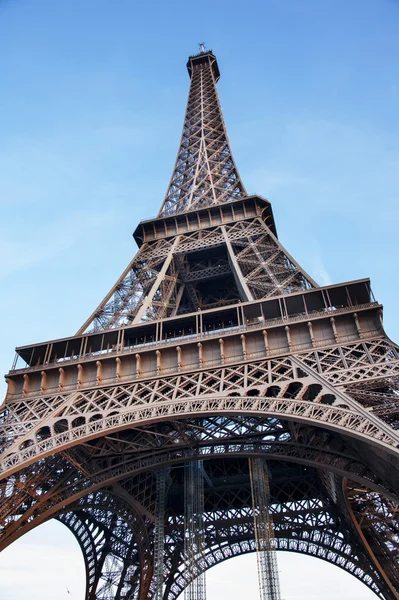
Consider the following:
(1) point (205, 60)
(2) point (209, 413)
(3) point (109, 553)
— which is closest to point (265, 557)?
(2) point (209, 413)

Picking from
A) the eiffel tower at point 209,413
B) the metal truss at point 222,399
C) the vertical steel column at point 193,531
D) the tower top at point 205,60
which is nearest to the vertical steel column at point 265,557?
the eiffel tower at point 209,413

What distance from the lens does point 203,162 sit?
3878cm

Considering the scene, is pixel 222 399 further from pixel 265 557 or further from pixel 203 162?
pixel 203 162

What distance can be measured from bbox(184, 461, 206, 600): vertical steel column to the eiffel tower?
0.16m

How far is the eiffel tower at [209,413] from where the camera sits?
1672 centimetres

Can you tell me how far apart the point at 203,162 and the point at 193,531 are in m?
25.7

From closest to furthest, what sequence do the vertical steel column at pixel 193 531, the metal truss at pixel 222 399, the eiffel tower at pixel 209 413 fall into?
the metal truss at pixel 222 399 → the eiffel tower at pixel 209 413 → the vertical steel column at pixel 193 531

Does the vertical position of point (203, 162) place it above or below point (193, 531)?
above

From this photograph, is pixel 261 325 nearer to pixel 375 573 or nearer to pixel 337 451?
pixel 337 451

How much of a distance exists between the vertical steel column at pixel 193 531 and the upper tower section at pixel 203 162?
15953 mm

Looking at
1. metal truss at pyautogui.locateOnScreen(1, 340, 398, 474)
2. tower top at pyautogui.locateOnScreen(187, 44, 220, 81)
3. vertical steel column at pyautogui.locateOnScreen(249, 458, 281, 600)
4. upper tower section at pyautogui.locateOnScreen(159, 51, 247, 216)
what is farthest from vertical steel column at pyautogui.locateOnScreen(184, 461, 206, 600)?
tower top at pyautogui.locateOnScreen(187, 44, 220, 81)

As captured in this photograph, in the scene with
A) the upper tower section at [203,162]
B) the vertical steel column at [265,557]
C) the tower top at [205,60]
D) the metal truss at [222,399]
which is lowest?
the vertical steel column at [265,557]

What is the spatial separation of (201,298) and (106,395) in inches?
567

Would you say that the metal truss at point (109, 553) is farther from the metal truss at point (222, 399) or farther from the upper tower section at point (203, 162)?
the upper tower section at point (203, 162)
